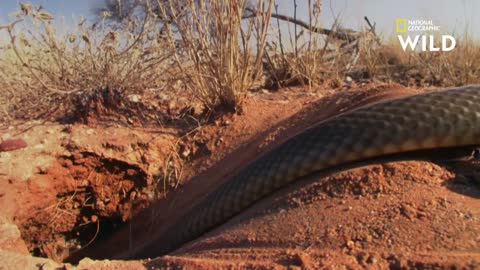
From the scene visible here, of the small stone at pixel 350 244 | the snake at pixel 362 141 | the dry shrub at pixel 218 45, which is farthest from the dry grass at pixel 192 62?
the small stone at pixel 350 244

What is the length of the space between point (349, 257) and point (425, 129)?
1.07 metres

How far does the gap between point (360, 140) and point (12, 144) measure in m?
2.91

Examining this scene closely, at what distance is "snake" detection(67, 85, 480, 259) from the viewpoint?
8.04 ft

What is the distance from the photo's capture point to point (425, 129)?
246 centimetres

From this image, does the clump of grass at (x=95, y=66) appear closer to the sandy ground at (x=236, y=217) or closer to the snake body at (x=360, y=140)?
the sandy ground at (x=236, y=217)

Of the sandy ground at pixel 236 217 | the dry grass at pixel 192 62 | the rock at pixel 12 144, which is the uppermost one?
the dry grass at pixel 192 62

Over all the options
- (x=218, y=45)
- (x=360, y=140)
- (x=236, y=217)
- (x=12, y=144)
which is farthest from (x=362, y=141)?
(x=12, y=144)

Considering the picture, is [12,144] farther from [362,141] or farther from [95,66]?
[362,141]

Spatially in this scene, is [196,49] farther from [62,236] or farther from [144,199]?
[62,236]

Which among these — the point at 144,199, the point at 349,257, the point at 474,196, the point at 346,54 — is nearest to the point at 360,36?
the point at 346,54

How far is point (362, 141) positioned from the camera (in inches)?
99.8

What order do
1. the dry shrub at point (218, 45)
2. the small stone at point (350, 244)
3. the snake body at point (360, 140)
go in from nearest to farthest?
the small stone at point (350, 244)
the snake body at point (360, 140)
the dry shrub at point (218, 45)

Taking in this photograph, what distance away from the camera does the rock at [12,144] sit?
3.95m

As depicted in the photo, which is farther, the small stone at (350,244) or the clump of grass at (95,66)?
the clump of grass at (95,66)
